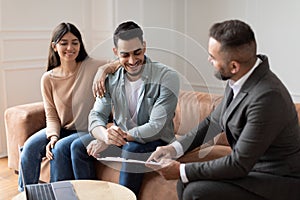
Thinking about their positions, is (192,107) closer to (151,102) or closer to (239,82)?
(151,102)

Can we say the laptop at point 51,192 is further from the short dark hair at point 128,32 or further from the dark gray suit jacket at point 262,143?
the short dark hair at point 128,32

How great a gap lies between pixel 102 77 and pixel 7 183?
1137 mm

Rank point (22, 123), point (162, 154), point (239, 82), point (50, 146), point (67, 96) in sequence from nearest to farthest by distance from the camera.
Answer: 1. point (239, 82)
2. point (162, 154)
3. point (50, 146)
4. point (67, 96)
5. point (22, 123)

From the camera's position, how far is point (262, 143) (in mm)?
1299

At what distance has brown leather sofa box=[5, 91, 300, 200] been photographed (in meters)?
1.83

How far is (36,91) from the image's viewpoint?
334cm

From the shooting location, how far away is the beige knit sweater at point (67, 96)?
7.13ft

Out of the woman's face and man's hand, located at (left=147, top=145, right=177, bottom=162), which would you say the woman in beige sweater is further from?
man's hand, located at (left=147, top=145, right=177, bottom=162)

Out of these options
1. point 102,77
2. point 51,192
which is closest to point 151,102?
point 102,77

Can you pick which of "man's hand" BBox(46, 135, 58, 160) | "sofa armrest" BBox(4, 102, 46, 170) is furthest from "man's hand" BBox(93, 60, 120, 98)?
"sofa armrest" BBox(4, 102, 46, 170)

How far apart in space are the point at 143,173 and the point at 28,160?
2.41ft

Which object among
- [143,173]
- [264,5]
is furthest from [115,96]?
[264,5]

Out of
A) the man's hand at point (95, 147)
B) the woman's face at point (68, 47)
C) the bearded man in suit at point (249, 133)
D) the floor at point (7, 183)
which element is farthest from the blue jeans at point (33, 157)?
the bearded man in suit at point (249, 133)

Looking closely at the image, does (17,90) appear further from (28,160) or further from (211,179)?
(211,179)
